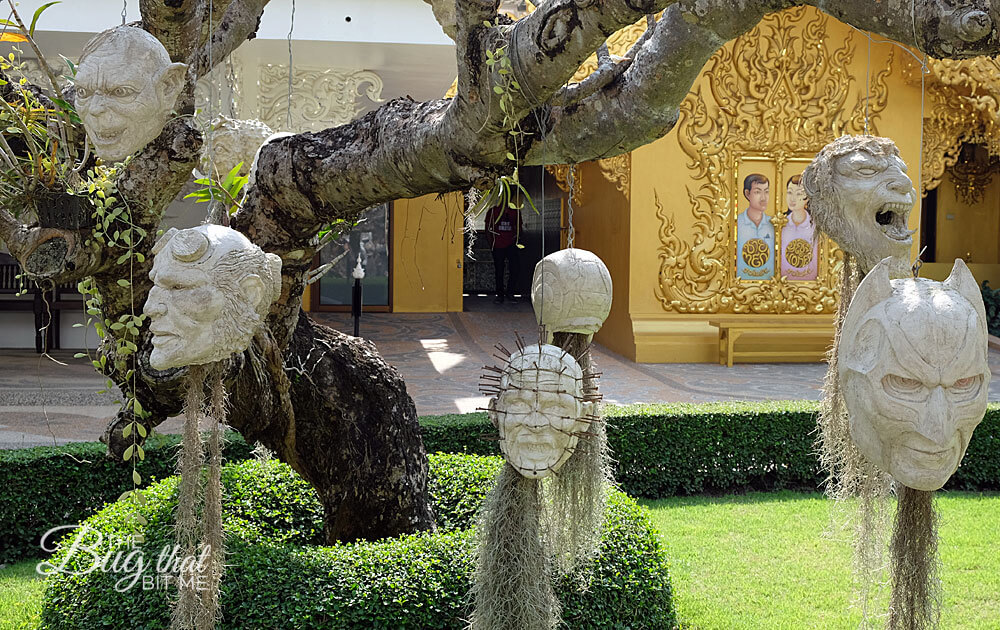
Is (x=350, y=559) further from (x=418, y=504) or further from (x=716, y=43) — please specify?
(x=716, y=43)

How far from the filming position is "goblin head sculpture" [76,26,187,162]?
6.25 feet

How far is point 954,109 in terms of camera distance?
1074 cm

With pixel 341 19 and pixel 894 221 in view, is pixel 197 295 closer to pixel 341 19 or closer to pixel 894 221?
pixel 894 221

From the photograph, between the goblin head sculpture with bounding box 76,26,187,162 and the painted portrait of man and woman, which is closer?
the goblin head sculpture with bounding box 76,26,187,162

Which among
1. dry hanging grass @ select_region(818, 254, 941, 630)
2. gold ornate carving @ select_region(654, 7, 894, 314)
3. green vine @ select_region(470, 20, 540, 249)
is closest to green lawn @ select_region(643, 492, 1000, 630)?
dry hanging grass @ select_region(818, 254, 941, 630)

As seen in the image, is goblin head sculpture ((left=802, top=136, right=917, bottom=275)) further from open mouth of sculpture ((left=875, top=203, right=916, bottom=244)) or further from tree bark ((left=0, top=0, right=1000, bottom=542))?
tree bark ((left=0, top=0, right=1000, bottom=542))

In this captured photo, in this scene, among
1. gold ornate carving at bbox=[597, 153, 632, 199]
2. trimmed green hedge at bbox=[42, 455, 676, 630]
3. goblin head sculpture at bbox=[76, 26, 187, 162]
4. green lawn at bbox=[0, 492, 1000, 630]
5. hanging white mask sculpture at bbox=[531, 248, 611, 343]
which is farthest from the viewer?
gold ornate carving at bbox=[597, 153, 632, 199]

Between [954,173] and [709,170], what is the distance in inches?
261

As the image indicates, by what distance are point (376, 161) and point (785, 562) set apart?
11.4 ft

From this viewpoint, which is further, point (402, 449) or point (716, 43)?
point (402, 449)

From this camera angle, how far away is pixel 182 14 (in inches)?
90.1

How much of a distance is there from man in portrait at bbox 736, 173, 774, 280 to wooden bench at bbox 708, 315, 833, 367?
0.54 meters

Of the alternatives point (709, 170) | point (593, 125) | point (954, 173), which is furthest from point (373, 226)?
point (593, 125)

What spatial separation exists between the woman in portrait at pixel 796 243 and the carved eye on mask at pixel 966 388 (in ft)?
30.6
